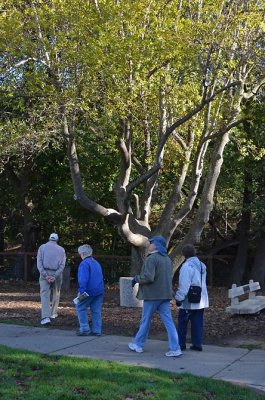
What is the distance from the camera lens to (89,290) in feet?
30.5

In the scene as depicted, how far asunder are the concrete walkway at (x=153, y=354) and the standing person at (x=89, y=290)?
0.65 ft

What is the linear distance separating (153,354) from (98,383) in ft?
6.01

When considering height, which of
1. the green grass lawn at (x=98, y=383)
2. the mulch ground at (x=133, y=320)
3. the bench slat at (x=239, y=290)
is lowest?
the green grass lawn at (x=98, y=383)

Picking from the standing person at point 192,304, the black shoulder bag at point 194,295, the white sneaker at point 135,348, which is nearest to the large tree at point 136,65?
the standing person at point 192,304

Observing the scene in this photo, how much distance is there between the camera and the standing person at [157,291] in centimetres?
803

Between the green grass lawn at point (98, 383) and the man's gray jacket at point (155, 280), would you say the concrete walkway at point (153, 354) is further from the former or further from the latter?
the man's gray jacket at point (155, 280)

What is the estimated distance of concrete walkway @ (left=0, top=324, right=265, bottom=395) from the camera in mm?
7219

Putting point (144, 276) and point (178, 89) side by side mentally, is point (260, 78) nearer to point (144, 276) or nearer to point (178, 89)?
point (178, 89)

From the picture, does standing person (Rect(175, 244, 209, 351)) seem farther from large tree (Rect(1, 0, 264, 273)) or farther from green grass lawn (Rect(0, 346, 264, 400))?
large tree (Rect(1, 0, 264, 273))

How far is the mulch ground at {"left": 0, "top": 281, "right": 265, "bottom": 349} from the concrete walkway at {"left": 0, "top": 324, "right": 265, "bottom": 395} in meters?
0.70

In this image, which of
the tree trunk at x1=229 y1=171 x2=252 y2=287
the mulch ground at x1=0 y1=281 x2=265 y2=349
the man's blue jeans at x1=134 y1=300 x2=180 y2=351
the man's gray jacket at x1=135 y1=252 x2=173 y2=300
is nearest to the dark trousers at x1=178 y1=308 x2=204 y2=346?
the man's blue jeans at x1=134 y1=300 x2=180 y2=351

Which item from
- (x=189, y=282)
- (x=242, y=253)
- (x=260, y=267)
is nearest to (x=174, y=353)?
(x=189, y=282)

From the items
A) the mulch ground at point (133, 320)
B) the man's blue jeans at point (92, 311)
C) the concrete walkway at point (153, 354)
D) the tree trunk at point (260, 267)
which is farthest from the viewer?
the tree trunk at point (260, 267)

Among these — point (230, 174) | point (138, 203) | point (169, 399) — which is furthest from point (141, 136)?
point (169, 399)
